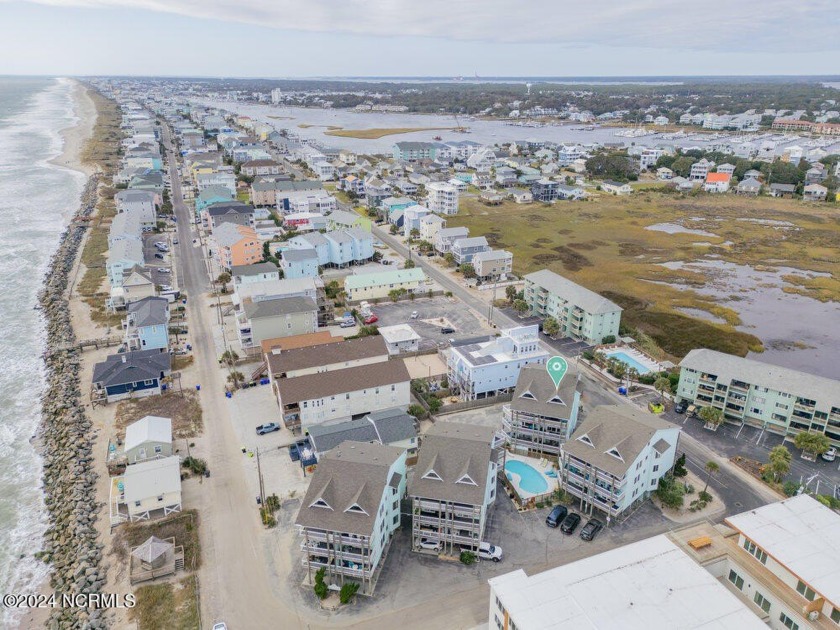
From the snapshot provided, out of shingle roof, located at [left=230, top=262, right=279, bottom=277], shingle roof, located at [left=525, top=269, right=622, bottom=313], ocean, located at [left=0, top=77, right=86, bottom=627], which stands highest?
shingle roof, located at [left=525, top=269, right=622, bottom=313]

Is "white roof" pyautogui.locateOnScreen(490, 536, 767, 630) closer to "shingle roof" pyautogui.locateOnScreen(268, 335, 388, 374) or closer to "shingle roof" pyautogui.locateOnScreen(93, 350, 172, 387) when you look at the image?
"shingle roof" pyautogui.locateOnScreen(268, 335, 388, 374)

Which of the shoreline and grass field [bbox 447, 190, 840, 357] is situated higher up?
grass field [bbox 447, 190, 840, 357]

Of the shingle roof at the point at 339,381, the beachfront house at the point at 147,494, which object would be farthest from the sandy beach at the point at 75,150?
the beachfront house at the point at 147,494

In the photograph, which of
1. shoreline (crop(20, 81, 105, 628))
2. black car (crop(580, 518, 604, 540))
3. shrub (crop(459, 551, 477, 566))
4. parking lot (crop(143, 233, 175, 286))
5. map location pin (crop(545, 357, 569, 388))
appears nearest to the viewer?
shoreline (crop(20, 81, 105, 628))

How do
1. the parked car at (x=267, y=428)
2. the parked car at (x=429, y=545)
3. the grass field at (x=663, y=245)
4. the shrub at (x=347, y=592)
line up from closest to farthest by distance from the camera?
the shrub at (x=347, y=592) < the parked car at (x=429, y=545) < the parked car at (x=267, y=428) < the grass field at (x=663, y=245)

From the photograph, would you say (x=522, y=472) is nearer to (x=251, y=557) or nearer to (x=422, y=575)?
(x=422, y=575)

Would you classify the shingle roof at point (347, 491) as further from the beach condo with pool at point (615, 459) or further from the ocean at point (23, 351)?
the ocean at point (23, 351)

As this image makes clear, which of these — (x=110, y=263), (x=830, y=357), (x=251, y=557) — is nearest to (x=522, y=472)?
(x=251, y=557)

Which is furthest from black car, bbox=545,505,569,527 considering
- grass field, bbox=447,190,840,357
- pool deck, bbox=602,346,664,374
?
grass field, bbox=447,190,840,357
